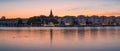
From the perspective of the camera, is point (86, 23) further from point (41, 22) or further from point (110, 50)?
point (110, 50)

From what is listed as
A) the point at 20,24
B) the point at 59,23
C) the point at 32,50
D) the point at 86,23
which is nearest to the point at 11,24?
the point at 20,24

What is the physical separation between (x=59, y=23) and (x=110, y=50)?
101m

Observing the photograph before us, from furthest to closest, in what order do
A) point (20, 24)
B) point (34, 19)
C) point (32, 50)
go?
1. point (20, 24)
2. point (34, 19)
3. point (32, 50)

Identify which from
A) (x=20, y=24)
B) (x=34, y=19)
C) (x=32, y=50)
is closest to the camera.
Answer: (x=32, y=50)

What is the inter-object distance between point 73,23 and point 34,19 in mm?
16926

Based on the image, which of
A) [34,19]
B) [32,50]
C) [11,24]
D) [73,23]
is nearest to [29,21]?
[34,19]

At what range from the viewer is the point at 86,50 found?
14.9 metres

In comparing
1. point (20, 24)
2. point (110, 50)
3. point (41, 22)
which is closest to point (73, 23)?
point (41, 22)

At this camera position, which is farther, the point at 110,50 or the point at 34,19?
the point at 34,19

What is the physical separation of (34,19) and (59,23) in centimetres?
1117

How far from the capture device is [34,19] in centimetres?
11100

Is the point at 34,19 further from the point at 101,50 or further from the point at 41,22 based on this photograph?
the point at 101,50

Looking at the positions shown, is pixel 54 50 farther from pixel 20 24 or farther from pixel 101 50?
pixel 20 24

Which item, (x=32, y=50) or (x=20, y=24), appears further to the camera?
(x=20, y=24)
